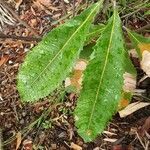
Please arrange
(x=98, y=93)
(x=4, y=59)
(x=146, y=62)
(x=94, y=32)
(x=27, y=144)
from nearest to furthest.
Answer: (x=98, y=93) < (x=146, y=62) < (x=94, y=32) < (x=27, y=144) < (x=4, y=59)

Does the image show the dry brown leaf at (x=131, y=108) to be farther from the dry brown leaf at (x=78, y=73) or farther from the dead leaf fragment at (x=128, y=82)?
the dry brown leaf at (x=78, y=73)

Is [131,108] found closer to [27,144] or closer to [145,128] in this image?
[145,128]

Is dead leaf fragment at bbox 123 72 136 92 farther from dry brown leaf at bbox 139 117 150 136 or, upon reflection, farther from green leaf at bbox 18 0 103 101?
green leaf at bbox 18 0 103 101

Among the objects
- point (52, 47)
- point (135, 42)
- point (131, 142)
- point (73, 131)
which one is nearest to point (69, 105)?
point (73, 131)

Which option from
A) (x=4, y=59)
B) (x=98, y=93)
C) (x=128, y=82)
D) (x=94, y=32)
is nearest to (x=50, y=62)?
(x=98, y=93)

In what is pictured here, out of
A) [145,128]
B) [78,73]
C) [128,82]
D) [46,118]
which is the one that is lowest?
[145,128]

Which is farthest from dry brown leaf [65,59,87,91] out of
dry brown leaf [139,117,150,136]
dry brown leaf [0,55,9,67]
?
dry brown leaf [0,55,9,67]
